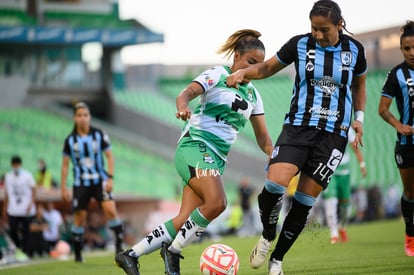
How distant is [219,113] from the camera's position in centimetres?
834

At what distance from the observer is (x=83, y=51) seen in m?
42.7

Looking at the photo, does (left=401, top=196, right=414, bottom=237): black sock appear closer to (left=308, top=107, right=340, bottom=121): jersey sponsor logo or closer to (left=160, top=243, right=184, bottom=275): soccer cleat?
(left=308, top=107, right=340, bottom=121): jersey sponsor logo

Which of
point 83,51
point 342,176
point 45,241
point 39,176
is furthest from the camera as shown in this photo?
point 83,51

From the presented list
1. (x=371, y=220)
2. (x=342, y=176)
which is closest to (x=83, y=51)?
(x=371, y=220)

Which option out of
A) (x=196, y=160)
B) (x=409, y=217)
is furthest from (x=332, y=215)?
(x=196, y=160)

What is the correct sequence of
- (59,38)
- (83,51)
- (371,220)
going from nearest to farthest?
(371,220) < (59,38) < (83,51)

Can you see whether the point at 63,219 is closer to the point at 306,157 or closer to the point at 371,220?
the point at 371,220

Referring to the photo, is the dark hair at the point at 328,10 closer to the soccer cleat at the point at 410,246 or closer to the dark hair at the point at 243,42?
the dark hair at the point at 243,42

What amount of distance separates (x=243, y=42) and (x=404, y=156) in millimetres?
3080

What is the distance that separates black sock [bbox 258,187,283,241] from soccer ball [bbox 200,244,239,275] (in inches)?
16.5

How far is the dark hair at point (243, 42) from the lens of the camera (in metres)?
8.38

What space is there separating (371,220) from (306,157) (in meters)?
26.8

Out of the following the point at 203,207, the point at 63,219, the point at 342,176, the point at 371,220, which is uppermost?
the point at 203,207

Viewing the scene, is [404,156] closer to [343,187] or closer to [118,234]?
[118,234]
